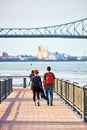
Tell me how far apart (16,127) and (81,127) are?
1.61 meters

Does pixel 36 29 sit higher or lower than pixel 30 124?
higher

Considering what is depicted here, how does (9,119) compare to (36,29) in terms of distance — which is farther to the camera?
(36,29)

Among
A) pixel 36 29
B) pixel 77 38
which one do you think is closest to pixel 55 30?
pixel 36 29

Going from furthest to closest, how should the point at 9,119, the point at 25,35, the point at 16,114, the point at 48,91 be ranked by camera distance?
the point at 25,35 → the point at 48,91 → the point at 16,114 → the point at 9,119

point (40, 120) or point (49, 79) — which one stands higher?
point (49, 79)

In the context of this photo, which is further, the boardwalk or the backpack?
the backpack

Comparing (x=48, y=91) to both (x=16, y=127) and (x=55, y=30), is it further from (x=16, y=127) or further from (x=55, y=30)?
(x=55, y=30)

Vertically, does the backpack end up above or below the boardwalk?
above

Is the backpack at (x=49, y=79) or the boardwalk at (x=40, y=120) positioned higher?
the backpack at (x=49, y=79)

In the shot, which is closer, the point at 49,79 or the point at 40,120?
the point at 40,120

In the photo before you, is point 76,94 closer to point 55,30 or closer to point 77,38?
point 77,38

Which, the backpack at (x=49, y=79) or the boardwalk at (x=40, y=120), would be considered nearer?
the boardwalk at (x=40, y=120)

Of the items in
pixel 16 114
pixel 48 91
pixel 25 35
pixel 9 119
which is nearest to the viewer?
pixel 9 119

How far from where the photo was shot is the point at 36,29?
145m
